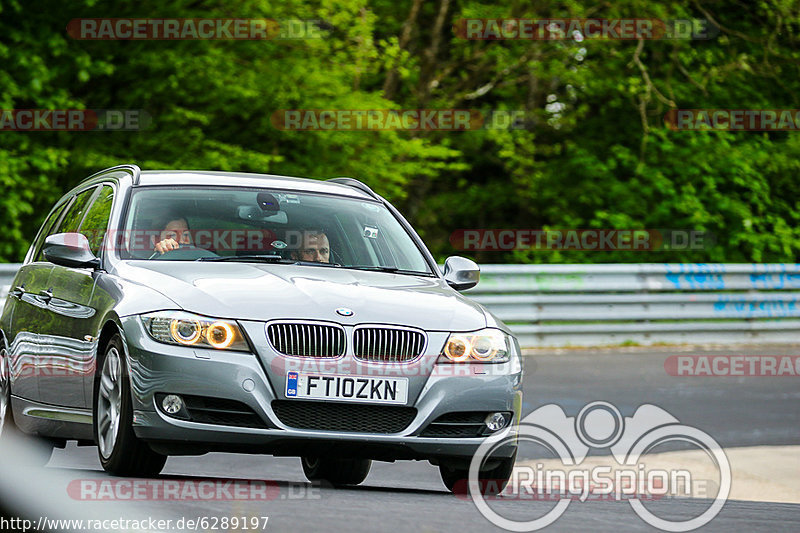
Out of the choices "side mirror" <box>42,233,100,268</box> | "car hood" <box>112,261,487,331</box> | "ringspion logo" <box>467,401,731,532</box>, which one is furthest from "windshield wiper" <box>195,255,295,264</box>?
"ringspion logo" <box>467,401,731,532</box>

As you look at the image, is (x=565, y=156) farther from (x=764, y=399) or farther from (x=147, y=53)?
(x=764, y=399)

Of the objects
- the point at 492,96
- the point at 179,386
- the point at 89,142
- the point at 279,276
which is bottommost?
the point at 179,386

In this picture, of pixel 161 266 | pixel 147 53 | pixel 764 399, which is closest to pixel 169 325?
pixel 161 266

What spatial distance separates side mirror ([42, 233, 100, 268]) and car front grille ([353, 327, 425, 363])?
161 centimetres

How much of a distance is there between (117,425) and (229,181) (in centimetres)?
193

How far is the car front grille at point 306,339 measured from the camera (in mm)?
6535

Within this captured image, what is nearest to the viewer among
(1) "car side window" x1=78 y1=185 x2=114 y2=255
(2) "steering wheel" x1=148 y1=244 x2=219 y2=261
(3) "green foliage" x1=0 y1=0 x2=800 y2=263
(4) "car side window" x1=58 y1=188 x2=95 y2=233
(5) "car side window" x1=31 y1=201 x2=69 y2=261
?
(2) "steering wheel" x1=148 y1=244 x2=219 y2=261

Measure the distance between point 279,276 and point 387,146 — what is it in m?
16.3

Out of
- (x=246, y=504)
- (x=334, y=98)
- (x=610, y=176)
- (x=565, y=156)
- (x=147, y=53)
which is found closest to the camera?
(x=246, y=504)

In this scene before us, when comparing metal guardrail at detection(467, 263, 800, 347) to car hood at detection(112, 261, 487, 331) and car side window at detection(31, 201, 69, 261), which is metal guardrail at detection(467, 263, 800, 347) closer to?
car side window at detection(31, 201, 69, 261)

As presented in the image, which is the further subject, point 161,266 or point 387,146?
point 387,146

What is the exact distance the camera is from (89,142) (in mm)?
20875

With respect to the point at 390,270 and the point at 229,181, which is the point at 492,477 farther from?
the point at 229,181

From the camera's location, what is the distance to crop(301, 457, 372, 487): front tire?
8562 millimetres
